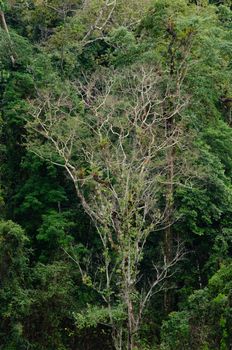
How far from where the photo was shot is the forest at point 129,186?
45.5ft

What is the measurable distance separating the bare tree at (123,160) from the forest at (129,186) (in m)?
0.07

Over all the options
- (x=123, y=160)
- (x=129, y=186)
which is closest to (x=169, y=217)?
(x=129, y=186)

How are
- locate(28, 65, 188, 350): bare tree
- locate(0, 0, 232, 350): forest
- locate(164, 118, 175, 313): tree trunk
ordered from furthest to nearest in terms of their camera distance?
1. locate(164, 118, 175, 313): tree trunk
2. locate(0, 0, 232, 350): forest
3. locate(28, 65, 188, 350): bare tree

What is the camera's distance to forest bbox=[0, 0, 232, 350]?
13.9m

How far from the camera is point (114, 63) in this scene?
17531mm

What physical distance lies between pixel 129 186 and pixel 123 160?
64 cm

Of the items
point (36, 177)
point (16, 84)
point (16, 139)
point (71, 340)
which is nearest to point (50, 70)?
point (16, 84)

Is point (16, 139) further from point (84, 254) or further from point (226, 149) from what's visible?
point (226, 149)

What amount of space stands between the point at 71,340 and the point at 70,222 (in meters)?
3.19

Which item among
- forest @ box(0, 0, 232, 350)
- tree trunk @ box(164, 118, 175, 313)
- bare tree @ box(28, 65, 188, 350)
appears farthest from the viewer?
tree trunk @ box(164, 118, 175, 313)

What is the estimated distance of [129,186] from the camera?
1255cm

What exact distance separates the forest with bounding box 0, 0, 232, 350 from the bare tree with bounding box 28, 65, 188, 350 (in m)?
0.07

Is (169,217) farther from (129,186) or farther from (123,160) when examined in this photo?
(123,160)

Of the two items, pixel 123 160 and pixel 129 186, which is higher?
pixel 123 160
